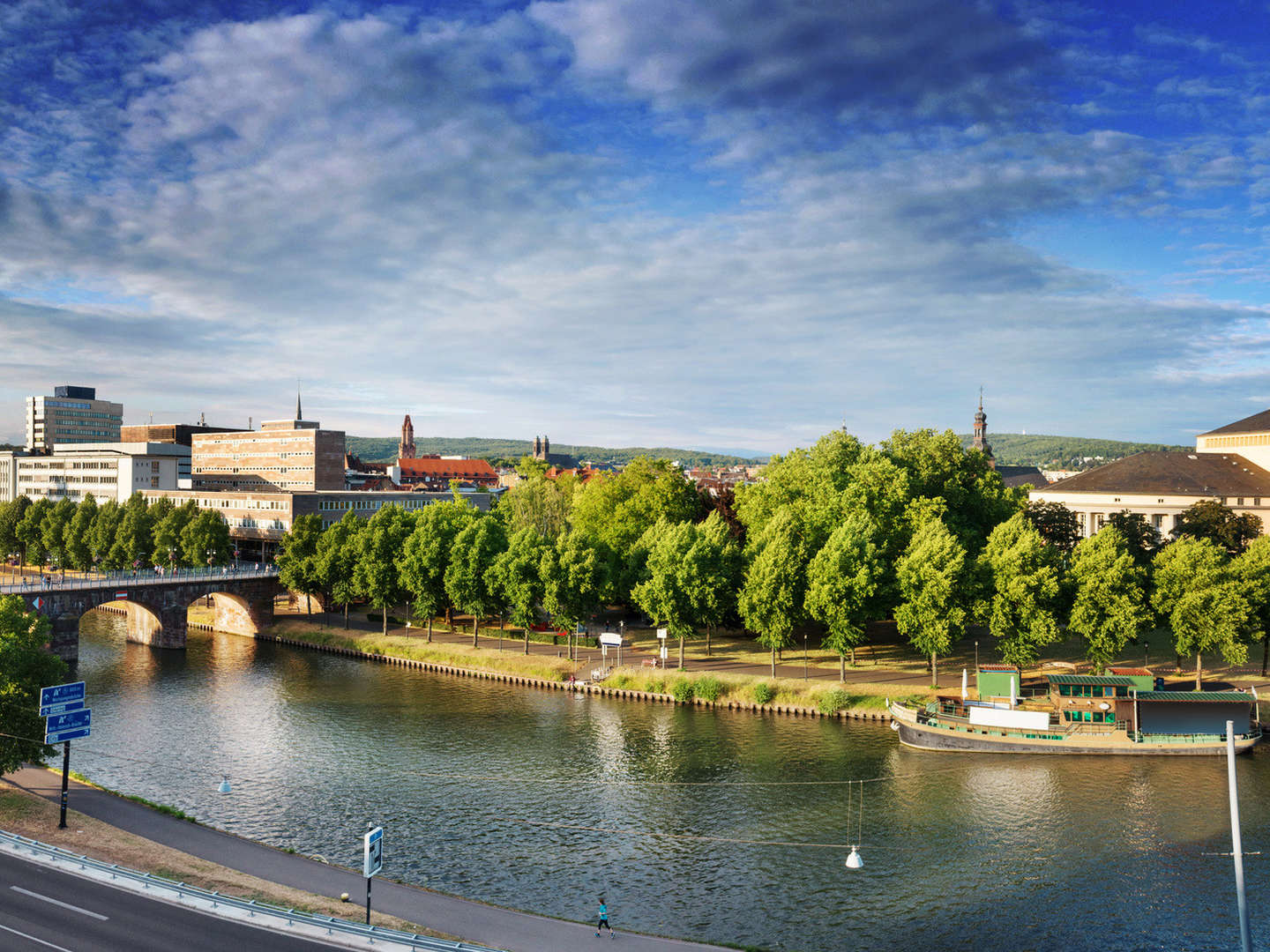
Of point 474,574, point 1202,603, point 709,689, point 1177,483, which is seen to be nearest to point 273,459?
point 474,574

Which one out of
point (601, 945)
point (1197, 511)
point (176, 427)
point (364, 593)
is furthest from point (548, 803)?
point (176, 427)

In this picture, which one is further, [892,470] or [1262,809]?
[892,470]

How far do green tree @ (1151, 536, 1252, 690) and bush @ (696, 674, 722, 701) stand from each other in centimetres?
3490

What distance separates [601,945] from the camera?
3206 centimetres

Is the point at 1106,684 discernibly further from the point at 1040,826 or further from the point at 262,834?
the point at 262,834

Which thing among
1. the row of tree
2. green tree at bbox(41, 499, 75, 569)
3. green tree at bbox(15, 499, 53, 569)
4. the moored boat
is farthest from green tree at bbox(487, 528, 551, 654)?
green tree at bbox(15, 499, 53, 569)

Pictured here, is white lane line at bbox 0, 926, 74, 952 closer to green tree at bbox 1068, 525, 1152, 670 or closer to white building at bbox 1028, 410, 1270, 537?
green tree at bbox 1068, 525, 1152, 670

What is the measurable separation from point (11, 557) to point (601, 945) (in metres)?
155

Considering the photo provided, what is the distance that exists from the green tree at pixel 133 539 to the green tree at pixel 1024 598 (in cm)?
10032

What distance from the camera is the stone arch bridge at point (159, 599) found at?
85.5m

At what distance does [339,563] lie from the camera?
331ft

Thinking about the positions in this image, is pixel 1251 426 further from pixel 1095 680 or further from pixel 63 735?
pixel 63 735

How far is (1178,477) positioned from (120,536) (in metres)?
151

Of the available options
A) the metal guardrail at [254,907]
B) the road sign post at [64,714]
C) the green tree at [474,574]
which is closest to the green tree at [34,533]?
the green tree at [474,574]
